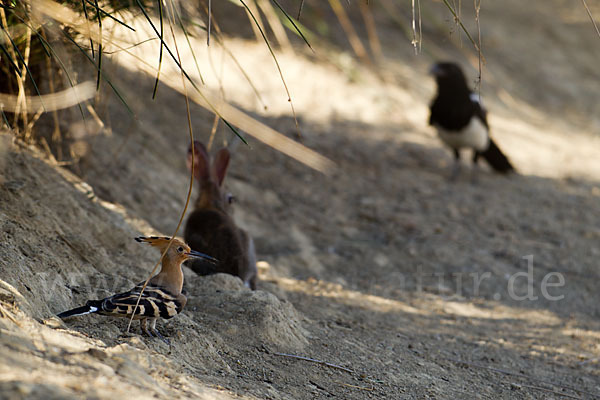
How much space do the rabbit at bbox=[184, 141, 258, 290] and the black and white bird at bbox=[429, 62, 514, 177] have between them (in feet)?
13.6

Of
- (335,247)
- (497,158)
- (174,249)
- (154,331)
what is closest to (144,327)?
(154,331)

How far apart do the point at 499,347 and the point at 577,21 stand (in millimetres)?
12227

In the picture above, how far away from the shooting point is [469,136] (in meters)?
8.65

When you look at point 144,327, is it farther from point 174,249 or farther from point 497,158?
point 497,158

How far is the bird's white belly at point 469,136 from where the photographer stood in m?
8.63

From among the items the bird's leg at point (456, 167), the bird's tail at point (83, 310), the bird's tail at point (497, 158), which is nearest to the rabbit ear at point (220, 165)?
the bird's tail at point (83, 310)

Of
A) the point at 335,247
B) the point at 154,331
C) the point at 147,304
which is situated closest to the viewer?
the point at 147,304

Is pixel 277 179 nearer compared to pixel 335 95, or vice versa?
pixel 277 179

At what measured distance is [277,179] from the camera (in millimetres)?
8016

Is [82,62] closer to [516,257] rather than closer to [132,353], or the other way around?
[132,353]

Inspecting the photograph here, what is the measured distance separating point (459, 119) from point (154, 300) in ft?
21.0

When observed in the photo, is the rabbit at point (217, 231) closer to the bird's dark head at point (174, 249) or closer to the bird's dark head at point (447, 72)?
the bird's dark head at point (174, 249)

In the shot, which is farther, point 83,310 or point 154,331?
point 154,331

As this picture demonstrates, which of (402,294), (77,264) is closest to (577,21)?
(402,294)
